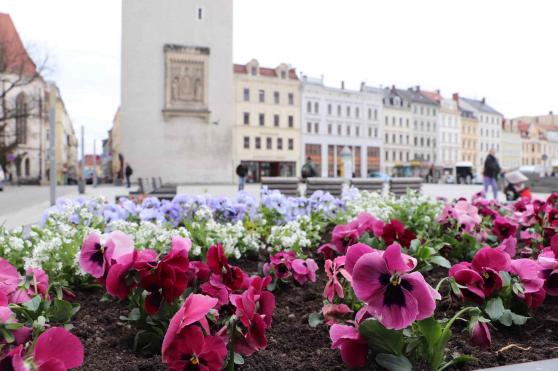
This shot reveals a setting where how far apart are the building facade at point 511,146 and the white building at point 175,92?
248 feet

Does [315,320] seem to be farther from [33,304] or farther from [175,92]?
[175,92]

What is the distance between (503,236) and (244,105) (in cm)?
6080

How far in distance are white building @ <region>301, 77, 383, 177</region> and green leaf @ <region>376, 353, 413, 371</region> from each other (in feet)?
212

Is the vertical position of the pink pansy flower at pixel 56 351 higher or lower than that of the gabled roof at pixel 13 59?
lower

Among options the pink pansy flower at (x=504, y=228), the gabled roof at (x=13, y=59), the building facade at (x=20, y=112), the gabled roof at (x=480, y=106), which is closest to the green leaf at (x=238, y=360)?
the pink pansy flower at (x=504, y=228)

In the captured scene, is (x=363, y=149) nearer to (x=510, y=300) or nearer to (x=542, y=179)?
(x=542, y=179)

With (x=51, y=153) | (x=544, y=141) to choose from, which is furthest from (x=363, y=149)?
(x=51, y=153)

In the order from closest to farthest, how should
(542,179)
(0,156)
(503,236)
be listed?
1. (503,236)
2. (542,179)
3. (0,156)

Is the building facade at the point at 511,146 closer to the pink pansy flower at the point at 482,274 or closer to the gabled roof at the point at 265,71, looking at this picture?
the gabled roof at the point at 265,71

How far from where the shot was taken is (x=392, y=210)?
16.9 feet

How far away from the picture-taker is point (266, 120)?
211 ft

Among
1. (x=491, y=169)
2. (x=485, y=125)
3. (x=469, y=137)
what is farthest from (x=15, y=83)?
(x=485, y=125)

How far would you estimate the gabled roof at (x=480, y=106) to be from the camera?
97975mm

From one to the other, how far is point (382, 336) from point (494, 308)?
69 cm
